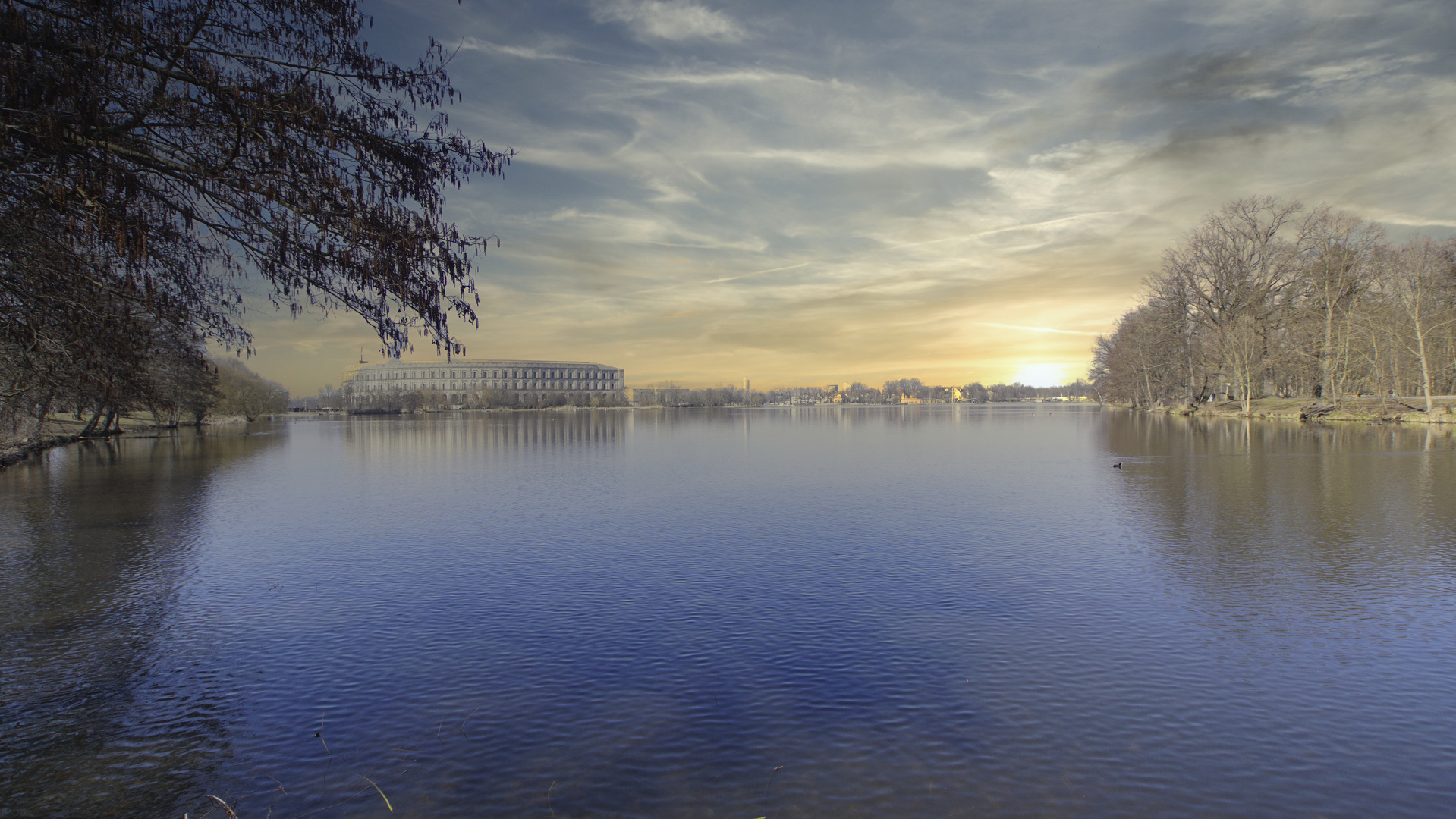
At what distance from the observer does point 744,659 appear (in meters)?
7.99

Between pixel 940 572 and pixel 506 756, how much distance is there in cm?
731

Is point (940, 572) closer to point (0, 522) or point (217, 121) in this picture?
point (217, 121)

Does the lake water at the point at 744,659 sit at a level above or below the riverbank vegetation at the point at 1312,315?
below

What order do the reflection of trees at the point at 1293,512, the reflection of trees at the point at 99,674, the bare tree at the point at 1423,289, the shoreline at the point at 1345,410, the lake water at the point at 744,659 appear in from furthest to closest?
the shoreline at the point at 1345,410 < the bare tree at the point at 1423,289 < the reflection of trees at the point at 1293,512 < the reflection of trees at the point at 99,674 < the lake water at the point at 744,659

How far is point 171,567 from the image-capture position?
41.5ft

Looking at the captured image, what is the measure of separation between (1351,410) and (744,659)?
56.3 meters

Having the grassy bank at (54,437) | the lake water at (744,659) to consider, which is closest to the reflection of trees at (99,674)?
the lake water at (744,659)

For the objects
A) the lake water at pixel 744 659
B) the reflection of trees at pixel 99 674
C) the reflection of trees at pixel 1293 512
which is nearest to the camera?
the lake water at pixel 744 659

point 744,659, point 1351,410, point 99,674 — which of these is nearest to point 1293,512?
point 744,659

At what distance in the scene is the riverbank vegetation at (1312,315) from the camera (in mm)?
46744

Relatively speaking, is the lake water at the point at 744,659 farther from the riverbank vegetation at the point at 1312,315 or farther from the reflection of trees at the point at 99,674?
the riverbank vegetation at the point at 1312,315

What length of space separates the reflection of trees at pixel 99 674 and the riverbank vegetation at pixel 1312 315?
5212 cm

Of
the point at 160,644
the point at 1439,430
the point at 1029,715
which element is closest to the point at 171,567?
the point at 160,644

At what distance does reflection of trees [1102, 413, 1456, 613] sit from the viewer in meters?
10.8
